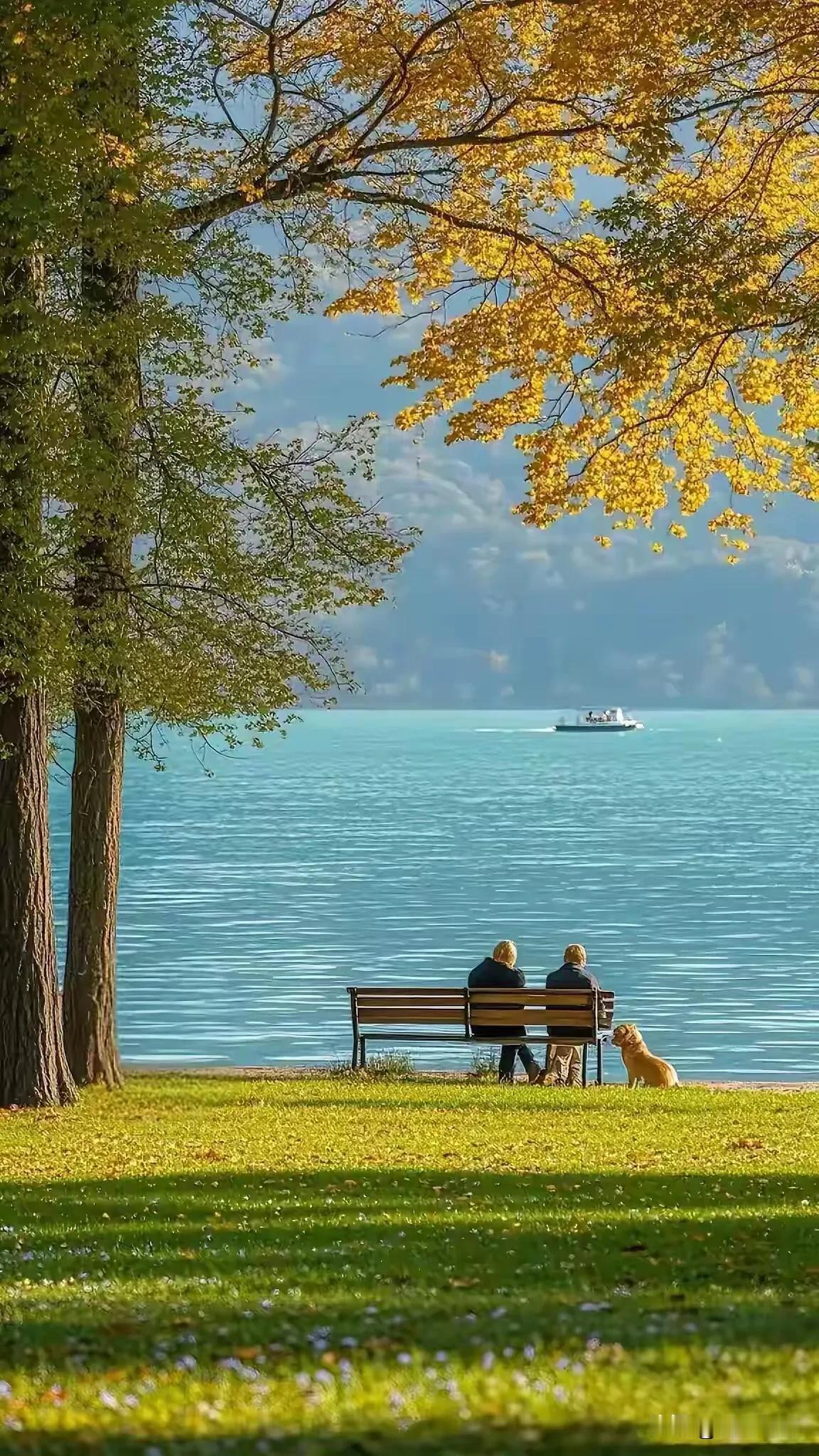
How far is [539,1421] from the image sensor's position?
4711 millimetres

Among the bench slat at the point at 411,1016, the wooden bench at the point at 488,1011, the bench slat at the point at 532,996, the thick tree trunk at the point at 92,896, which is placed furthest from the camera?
the bench slat at the point at 411,1016

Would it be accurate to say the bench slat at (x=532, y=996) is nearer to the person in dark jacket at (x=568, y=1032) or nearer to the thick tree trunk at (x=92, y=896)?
the person in dark jacket at (x=568, y=1032)

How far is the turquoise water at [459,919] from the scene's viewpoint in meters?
30.6

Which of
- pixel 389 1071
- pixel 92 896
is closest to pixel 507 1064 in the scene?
pixel 389 1071

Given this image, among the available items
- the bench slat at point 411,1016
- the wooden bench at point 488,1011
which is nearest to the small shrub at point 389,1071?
the wooden bench at point 488,1011

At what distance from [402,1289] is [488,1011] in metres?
12.7

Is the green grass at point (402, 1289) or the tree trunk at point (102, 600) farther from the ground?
the tree trunk at point (102, 600)

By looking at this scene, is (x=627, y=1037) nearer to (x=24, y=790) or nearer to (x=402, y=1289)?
(x=24, y=790)

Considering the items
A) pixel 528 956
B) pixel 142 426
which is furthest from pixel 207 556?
pixel 528 956

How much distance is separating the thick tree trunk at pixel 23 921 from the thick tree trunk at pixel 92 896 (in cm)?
194

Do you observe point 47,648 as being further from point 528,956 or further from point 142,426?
point 528,956

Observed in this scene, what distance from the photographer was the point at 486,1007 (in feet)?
64.2

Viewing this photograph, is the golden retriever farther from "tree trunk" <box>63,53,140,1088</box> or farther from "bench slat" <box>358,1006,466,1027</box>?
"tree trunk" <box>63,53,140,1088</box>

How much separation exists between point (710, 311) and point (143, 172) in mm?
4832
